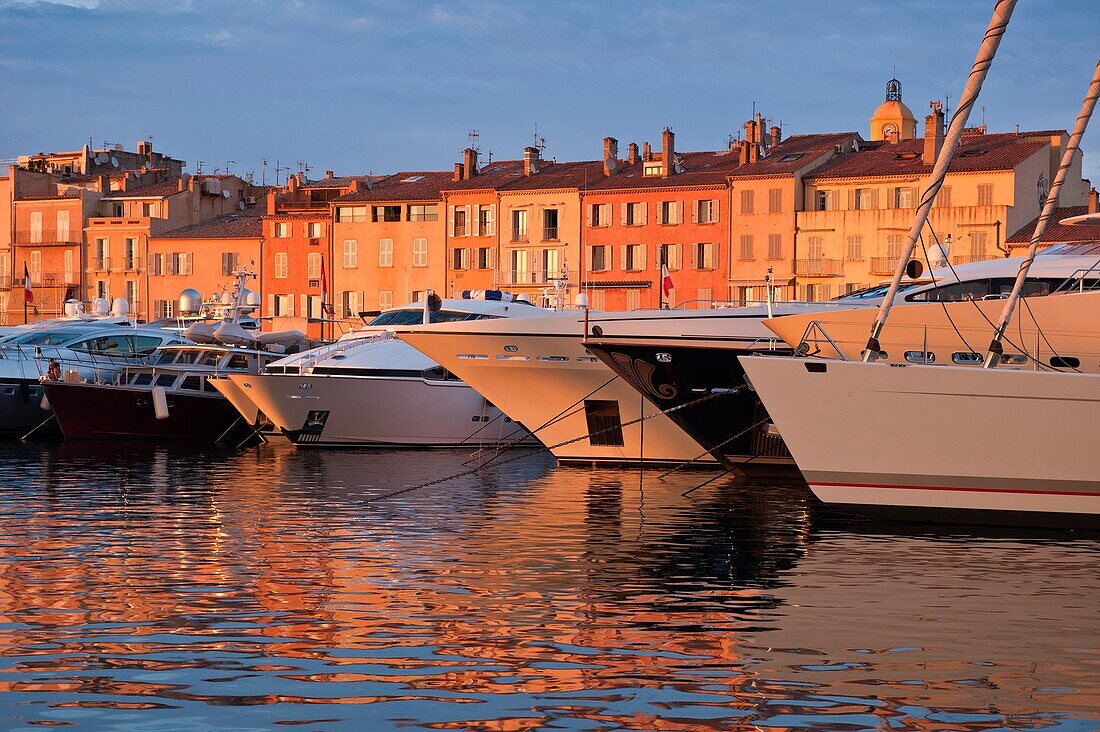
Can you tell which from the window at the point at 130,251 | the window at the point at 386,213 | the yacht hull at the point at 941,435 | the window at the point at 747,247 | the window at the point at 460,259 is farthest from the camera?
the window at the point at 130,251

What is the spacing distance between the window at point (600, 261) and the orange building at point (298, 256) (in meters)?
13.9

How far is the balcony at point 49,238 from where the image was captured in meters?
87.9

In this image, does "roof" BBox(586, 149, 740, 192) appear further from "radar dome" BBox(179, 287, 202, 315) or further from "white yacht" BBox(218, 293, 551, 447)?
"white yacht" BBox(218, 293, 551, 447)

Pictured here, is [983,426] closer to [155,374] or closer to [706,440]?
[706,440]

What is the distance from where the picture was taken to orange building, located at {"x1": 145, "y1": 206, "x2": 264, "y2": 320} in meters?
85.5

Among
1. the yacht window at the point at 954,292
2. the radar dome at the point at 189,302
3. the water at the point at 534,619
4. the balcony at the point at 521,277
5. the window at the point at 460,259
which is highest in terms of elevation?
the window at the point at 460,259

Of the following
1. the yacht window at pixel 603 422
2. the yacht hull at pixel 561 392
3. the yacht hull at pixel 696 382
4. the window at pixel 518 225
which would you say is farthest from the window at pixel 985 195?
the yacht hull at pixel 696 382

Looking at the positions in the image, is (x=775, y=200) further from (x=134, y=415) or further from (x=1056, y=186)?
(x=1056, y=186)

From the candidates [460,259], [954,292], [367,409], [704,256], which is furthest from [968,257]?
[954,292]

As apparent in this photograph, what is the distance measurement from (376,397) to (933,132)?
129 ft

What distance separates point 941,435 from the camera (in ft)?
63.6

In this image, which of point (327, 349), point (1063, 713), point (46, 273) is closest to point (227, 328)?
point (327, 349)

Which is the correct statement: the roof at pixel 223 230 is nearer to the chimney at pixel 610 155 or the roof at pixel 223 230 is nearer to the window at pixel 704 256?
the chimney at pixel 610 155

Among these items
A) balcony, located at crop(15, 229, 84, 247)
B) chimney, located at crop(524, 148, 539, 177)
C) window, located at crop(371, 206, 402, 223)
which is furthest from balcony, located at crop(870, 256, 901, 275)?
balcony, located at crop(15, 229, 84, 247)
